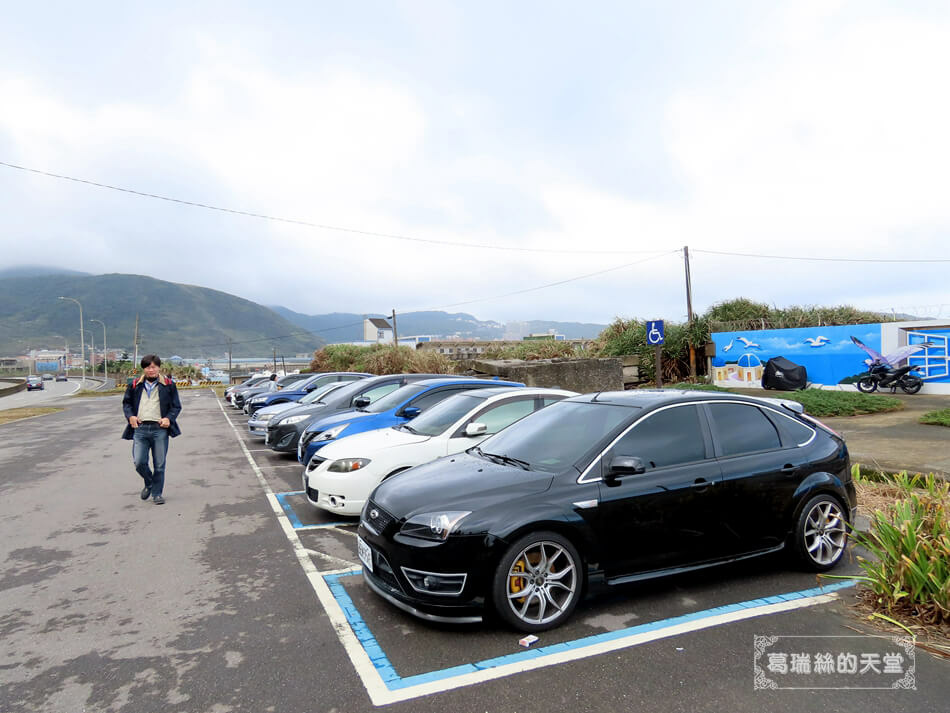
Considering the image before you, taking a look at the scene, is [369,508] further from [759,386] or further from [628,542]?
[759,386]

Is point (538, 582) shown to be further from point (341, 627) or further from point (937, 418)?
point (937, 418)

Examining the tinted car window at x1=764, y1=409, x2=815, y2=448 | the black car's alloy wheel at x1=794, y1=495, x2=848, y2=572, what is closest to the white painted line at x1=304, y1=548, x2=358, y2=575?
the black car's alloy wheel at x1=794, y1=495, x2=848, y2=572

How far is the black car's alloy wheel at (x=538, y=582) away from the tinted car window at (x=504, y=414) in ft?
9.31

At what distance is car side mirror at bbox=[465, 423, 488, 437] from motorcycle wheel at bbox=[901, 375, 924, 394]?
15031 millimetres

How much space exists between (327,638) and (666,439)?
2688 millimetres

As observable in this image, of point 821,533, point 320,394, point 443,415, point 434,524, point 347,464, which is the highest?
point 443,415

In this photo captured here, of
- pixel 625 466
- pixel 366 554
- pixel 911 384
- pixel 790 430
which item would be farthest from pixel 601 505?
pixel 911 384

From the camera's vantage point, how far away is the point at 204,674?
3.36 metres

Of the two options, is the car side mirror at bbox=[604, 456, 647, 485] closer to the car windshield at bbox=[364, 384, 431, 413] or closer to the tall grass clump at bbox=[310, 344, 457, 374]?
the car windshield at bbox=[364, 384, 431, 413]

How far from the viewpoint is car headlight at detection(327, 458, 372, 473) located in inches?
256

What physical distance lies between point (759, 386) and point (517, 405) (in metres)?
15.1

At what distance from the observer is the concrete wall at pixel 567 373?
54.9 ft

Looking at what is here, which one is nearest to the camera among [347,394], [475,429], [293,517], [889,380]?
[475,429]

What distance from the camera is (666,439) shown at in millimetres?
4516
